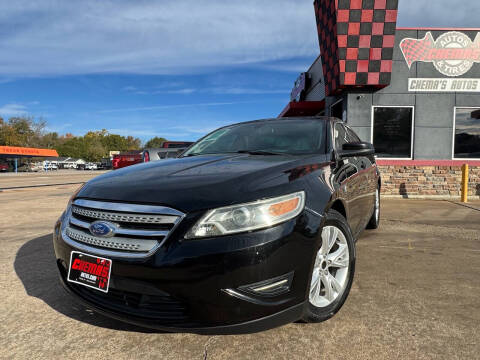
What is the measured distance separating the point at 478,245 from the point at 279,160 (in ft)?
11.2

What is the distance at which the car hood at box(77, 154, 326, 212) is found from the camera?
1.79 m

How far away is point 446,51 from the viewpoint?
31.3 ft

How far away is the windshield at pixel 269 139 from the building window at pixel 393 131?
746 cm

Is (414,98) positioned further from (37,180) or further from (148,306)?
(37,180)

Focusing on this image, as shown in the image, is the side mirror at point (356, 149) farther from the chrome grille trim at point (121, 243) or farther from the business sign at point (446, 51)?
the business sign at point (446, 51)

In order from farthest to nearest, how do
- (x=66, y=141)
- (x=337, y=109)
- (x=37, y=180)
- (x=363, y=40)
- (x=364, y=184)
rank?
(x=66, y=141)
(x=37, y=180)
(x=337, y=109)
(x=363, y=40)
(x=364, y=184)

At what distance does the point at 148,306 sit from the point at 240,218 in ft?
2.18

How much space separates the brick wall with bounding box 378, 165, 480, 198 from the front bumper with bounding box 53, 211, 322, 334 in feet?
29.8

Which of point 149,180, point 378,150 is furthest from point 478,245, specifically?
point 378,150

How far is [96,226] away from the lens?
6.23 feet

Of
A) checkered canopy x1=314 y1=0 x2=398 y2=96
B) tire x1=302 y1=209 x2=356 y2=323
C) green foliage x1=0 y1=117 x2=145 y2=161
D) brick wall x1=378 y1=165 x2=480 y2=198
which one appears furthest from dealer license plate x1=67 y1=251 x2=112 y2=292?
green foliage x1=0 y1=117 x2=145 y2=161

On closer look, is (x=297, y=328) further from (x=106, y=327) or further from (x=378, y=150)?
(x=378, y=150)

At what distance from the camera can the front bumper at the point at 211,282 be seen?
5.39ft

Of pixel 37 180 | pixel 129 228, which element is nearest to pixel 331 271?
pixel 129 228
